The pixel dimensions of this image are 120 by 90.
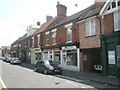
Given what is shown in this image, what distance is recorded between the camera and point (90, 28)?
50.6 ft

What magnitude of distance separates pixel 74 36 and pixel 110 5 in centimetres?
606

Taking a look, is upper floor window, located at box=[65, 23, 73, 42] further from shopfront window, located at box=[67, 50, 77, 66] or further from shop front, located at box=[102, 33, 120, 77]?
shop front, located at box=[102, 33, 120, 77]

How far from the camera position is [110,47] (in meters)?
12.9

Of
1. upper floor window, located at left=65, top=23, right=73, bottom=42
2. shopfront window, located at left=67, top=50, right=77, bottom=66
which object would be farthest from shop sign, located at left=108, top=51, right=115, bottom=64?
upper floor window, located at left=65, top=23, right=73, bottom=42

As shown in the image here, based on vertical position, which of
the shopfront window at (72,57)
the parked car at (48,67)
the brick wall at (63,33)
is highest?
the brick wall at (63,33)

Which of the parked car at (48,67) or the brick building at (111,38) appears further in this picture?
the parked car at (48,67)

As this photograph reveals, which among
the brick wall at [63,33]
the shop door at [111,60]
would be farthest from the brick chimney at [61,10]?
the shop door at [111,60]

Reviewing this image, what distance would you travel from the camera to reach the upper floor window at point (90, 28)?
592 inches

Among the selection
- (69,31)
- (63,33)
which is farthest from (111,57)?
(63,33)

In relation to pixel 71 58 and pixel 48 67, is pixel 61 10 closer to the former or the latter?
pixel 71 58

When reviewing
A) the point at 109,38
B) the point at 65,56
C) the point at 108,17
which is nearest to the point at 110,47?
the point at 109,38

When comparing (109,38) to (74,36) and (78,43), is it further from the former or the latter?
(74,36)

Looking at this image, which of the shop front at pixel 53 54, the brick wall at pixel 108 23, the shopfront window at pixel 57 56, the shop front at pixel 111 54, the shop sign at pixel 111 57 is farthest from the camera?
the shopfront window at pixel 57 56

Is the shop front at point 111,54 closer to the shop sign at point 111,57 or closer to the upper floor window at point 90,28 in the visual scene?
the shop sign at point 111,57
